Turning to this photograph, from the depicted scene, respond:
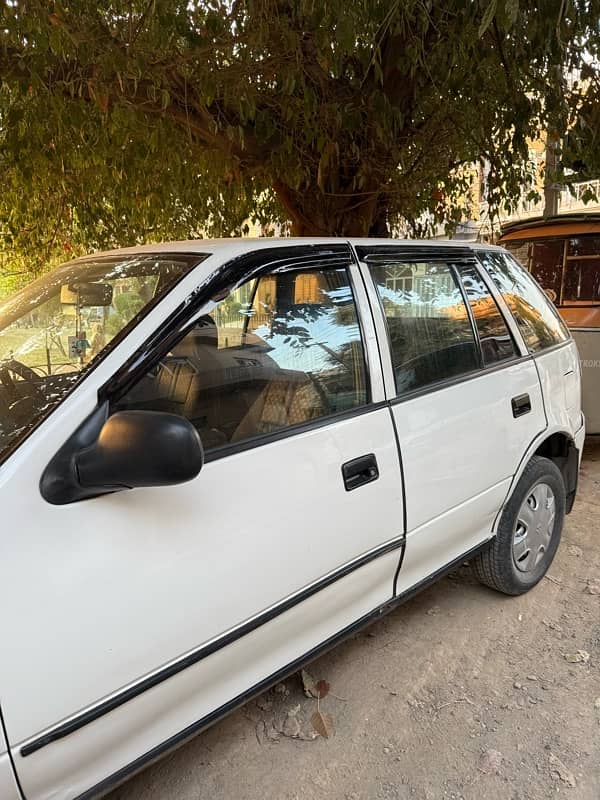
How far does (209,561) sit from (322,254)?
1187 millimetres

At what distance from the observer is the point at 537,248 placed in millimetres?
5969

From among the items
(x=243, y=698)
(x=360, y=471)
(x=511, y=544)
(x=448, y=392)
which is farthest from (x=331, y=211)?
(x=243, y=698)

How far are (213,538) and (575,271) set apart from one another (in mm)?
5276

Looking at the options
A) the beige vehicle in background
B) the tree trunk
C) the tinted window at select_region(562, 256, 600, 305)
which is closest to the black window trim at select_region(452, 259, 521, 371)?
the beige vehicle in background

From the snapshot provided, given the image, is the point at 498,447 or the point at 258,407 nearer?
the point at 258,407

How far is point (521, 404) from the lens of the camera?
9.30 feet

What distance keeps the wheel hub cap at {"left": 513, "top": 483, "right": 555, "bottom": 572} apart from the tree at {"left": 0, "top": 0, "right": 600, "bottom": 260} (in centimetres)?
220

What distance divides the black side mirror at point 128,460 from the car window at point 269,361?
34 cm

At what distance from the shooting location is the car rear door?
2.31 metres

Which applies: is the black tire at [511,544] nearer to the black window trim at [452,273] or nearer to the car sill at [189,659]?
the black window trim at [452,273]

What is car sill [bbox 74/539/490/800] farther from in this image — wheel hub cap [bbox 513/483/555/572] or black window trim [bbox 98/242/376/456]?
black window trim [bbox 98/242/376/456]

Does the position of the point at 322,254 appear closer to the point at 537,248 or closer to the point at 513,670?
the point at 513,670

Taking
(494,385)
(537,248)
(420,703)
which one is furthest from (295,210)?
(420,703)

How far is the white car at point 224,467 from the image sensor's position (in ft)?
4.57
